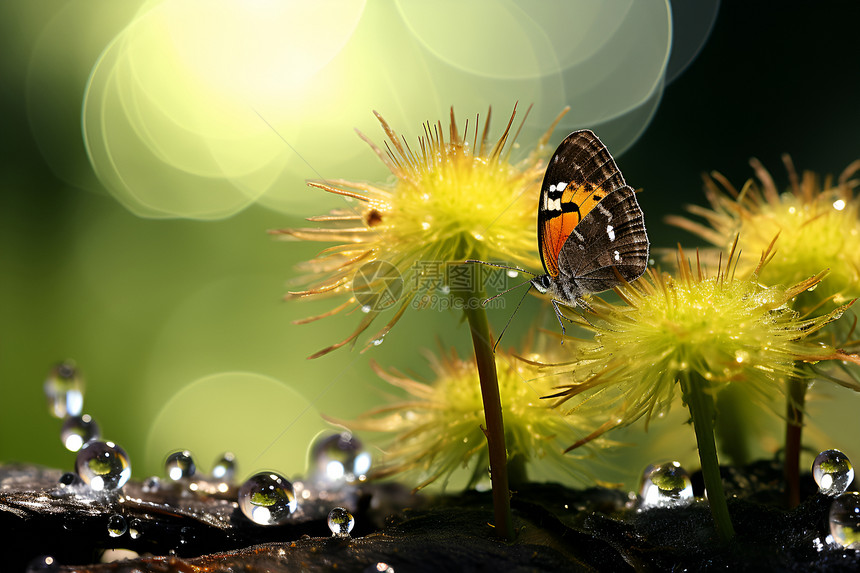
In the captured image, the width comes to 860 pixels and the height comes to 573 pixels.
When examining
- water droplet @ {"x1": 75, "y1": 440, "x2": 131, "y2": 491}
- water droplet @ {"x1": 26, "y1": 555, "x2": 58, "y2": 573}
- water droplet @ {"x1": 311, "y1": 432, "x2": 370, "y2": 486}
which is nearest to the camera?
water droplet @ {"x1": 26, "y1": 555, "x2": 58, "y2": 573}

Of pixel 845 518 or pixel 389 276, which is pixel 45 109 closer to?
pixel 389 276

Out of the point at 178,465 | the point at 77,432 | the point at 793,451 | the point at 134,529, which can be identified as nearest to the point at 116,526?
the point at 134,529

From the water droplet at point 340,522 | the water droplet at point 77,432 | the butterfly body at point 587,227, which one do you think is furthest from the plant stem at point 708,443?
the water droplet at point 77,432

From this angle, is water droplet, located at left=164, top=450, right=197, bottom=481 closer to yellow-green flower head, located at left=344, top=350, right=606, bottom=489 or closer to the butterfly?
yellow-green flower head, located at left=344, top=350, right=606, bottom=489

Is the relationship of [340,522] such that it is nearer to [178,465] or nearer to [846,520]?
[178,465]

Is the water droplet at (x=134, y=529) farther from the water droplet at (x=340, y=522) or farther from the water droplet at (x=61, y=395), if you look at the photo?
the water droplet at (x=61, y=395)

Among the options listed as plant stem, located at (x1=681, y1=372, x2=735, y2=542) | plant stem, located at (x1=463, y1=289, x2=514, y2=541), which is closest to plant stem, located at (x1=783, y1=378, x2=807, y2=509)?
plant stem, located at (x1=681, y1=372, x2=735, y2=542)
